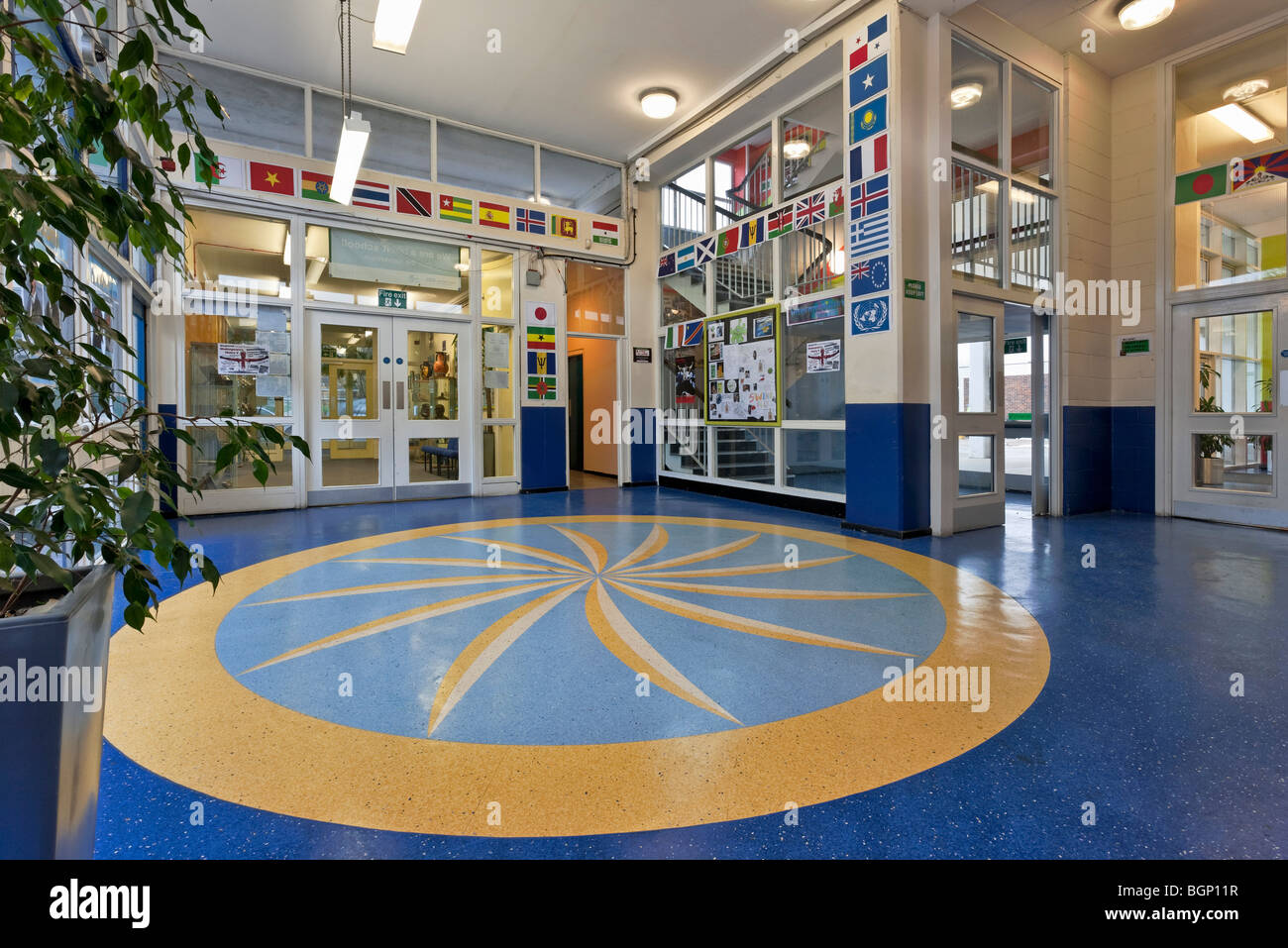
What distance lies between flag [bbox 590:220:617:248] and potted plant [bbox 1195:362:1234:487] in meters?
6.20

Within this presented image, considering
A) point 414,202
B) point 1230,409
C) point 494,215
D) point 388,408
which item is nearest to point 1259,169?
point 1230,409

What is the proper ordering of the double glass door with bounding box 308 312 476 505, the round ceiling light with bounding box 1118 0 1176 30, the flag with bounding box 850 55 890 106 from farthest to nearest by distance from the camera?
the double glass door with bounding box 308 312 476 505
the flag with bounding box 850 55 890 106
the round ceiling light with bounding box 1118 0 1176 30

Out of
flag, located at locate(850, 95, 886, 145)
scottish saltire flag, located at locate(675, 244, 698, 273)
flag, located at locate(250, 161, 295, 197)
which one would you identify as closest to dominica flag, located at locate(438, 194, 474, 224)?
flag, located at locate(250, 161, 295, 197)

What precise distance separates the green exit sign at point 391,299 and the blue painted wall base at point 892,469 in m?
4.86

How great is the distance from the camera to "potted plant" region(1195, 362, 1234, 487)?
5828 mm

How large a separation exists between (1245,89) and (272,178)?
28.1 ft

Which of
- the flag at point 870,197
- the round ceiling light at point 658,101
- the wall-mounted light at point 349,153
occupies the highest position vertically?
the round ceiling light at point 658,101

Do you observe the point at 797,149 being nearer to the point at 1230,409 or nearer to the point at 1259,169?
the point at 1259,169

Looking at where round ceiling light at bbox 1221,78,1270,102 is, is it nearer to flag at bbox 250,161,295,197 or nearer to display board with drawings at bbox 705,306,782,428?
display board with drawings at bbox 705,306,782,428

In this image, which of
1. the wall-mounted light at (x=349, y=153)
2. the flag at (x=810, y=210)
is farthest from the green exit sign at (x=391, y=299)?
the flag at (x=810, y=210)

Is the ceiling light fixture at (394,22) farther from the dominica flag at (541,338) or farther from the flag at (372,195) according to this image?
the dominica flag at (541,338)

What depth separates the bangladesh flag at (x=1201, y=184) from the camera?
5715mm

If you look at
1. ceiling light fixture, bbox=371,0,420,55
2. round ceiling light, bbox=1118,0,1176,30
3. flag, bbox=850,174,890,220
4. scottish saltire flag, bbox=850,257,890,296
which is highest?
round ceiling light, bbox=1118,0,1176,30
